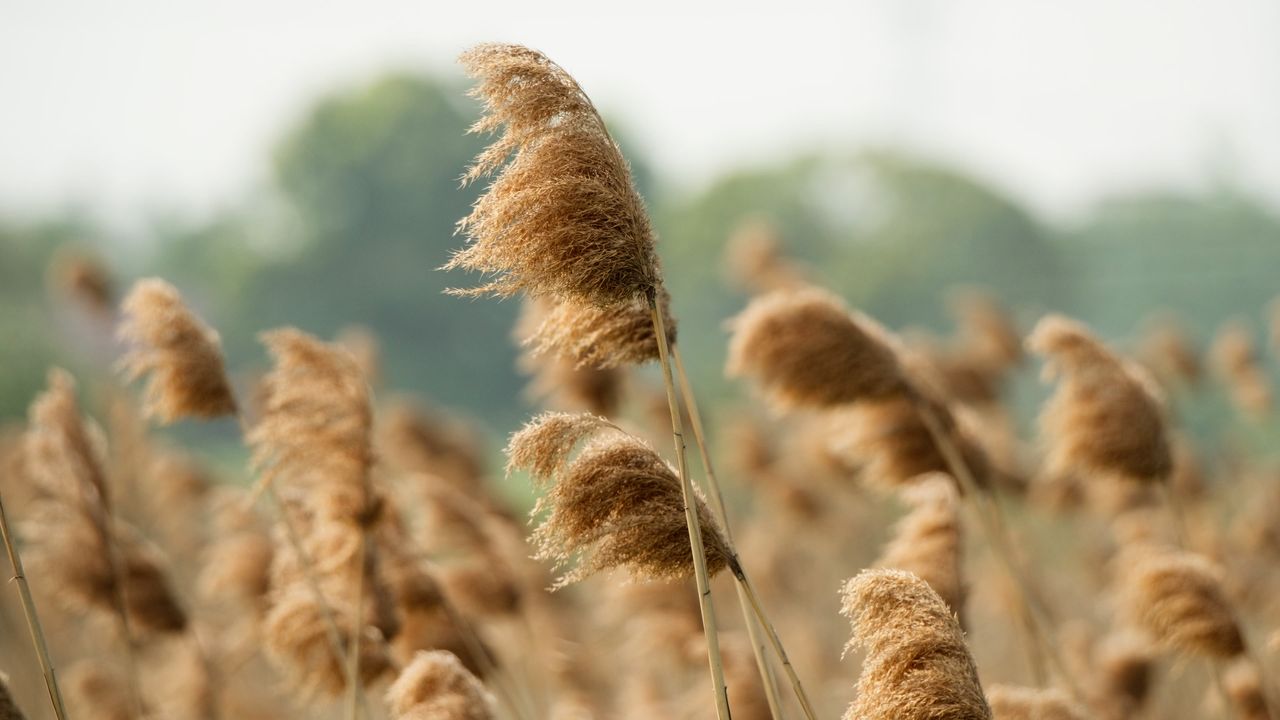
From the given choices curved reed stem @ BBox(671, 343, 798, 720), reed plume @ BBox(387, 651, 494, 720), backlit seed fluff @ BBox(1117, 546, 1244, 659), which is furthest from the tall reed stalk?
backlit seed fluff @ BBox(1117, 546, 1244, 659)

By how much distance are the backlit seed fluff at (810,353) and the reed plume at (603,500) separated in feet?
4.41

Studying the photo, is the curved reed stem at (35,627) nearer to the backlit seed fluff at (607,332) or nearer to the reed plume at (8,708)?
the reed plume at (8,708)

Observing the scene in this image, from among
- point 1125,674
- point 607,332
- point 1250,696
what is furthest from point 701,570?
point 1125,674

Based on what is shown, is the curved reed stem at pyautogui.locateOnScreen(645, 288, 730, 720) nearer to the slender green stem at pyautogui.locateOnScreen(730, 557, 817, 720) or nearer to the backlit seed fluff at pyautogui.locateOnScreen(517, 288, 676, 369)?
the slender green stem at pyautogui.locateOnScreen(730, 557, 817, 720)

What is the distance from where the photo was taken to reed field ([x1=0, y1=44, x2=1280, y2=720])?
2.27 m

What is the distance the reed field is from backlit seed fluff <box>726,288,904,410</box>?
1cm

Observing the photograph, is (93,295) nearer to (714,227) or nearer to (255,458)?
(255,458)

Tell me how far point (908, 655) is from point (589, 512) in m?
0.66

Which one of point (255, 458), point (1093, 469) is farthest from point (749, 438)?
point (255, 458)

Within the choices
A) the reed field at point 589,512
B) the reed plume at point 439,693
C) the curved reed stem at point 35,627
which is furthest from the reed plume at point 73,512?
the reed plume at point 439,693

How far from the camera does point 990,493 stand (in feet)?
14.3

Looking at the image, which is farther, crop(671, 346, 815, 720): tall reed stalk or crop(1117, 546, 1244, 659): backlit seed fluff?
crop(1117, 546, 1244, 659): backlit seed fluff

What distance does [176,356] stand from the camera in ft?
11.6

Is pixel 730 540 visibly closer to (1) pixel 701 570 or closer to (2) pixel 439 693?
(1) pixel 701 570
